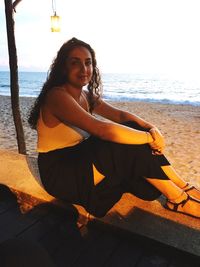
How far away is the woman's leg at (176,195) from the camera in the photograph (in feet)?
6.88

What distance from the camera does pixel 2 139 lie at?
6859 millimetres

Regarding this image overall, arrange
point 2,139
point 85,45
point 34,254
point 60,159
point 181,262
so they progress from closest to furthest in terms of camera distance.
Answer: point 34,254, point 181,262, point 60,159, point 85,45, point 2,139

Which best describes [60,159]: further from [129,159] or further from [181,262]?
[181,262]

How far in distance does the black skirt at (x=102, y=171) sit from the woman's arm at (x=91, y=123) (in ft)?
0.17

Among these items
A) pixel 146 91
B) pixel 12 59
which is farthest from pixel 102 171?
pixel 146 91

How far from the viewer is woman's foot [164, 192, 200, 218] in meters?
2.12

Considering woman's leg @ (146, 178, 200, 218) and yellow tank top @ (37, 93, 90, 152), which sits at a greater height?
yellow tank top @ (37, 93, 90, 152)

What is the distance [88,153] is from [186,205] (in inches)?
32.8

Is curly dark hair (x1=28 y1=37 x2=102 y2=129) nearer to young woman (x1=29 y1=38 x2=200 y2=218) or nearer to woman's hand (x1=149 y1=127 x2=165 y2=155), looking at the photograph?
young woman (x1=29 y1=38 x2=200 y2=218)

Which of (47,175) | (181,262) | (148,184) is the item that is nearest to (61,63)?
(47,175)

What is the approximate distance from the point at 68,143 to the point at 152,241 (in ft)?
3.02

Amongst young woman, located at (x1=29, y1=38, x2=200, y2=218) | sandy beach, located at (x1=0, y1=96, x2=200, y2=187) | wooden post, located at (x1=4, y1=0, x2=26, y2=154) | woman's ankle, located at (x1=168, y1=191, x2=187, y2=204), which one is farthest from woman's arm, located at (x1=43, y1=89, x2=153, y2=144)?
sandy beach, located at (x1=0, y1=96, x2=200, y2=187)

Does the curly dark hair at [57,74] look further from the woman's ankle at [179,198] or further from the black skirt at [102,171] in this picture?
the woman's ankle at [179,198]

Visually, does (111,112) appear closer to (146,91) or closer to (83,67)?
(83,67)
